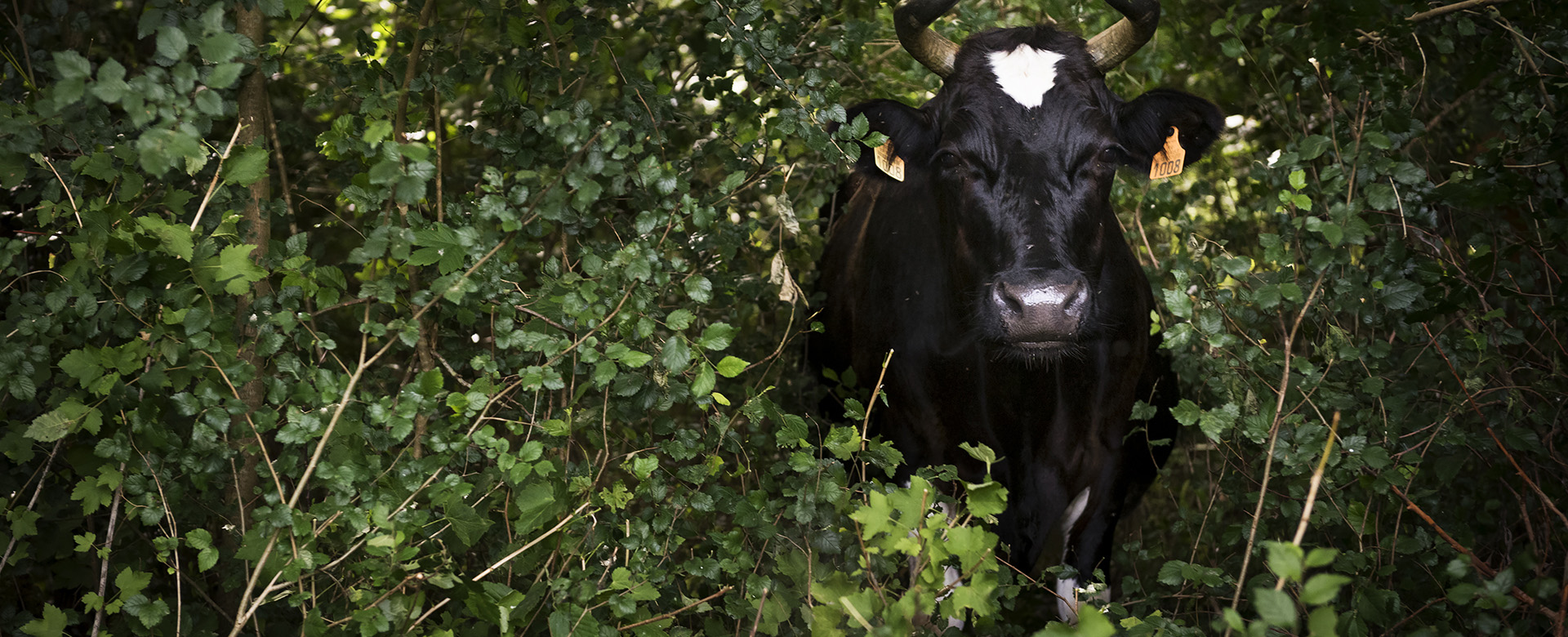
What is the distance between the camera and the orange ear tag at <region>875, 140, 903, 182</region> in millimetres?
3832

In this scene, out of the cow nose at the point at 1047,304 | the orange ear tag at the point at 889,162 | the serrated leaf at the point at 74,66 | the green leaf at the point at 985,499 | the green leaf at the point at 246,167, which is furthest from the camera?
the orange ear tag at the point at 889,162

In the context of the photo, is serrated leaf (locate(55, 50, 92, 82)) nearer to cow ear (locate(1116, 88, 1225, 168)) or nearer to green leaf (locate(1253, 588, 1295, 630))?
green leaf (locate(1253, 588, 1295, 630))

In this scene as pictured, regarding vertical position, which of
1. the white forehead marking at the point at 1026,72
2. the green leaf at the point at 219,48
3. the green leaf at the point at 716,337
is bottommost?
the white forehead marking at the point at 1026,72

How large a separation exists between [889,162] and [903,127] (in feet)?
0.55

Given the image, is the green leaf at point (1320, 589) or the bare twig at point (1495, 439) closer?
the green leaf at point (1320, 589)

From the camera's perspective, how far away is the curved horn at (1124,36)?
3592 mm

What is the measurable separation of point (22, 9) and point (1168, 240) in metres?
5.38

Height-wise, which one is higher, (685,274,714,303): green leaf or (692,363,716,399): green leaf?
(685,274,714,303): green leaf

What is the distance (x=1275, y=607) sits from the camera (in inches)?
63.4

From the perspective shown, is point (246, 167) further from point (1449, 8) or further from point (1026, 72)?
point (1449, 8)

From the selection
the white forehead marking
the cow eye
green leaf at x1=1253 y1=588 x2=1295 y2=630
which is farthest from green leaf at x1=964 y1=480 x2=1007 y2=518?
the white forehead marking

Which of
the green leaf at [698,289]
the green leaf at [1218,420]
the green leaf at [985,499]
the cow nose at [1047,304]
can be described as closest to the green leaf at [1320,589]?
the green leaf at [985,499]

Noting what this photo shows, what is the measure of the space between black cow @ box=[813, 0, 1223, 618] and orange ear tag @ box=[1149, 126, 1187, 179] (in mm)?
62

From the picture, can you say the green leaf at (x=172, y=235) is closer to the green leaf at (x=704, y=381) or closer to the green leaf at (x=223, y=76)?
the green leaf at (x=223, y=76)
